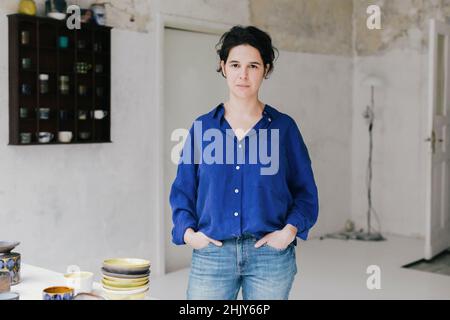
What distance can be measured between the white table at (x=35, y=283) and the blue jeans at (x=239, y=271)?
0.18 m

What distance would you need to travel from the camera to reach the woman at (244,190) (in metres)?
1.84

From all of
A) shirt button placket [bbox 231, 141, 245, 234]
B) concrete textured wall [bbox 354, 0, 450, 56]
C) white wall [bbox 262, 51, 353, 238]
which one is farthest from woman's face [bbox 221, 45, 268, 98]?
concrete textured wall [bbox 354, 0, 450, 56]

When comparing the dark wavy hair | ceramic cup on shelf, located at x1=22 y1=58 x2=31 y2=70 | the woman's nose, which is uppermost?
ceramic cup on shelf, located at x1=22 y1=58 x2=31 y2=70

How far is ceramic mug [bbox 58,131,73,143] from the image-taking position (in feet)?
13.0

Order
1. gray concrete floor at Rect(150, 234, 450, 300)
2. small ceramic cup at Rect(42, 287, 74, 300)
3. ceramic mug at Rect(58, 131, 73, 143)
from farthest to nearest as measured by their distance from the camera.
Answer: gray concrete floor at Rect(150, 234, 450, 300), ceramic mug at Rect(58, 131, 73, 143), small ceramic cup at Rect(42, 287, 74, 300)

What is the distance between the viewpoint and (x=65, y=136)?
13.1ft

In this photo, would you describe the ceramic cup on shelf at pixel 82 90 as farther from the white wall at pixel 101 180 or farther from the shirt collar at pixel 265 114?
the shirt collar at pixel 265 114

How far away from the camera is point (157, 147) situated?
4707 millimetres

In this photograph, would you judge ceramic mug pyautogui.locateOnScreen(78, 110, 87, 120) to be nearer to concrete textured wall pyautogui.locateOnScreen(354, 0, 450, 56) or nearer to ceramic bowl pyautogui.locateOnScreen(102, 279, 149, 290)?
ceramic bowl pyautogui.locateOnScreen(102, 279, 149, 290)

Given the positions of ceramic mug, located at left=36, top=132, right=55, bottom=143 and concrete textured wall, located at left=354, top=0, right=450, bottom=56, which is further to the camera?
concrete textured wall, located at left=354, top=0, right=450, bottom=56

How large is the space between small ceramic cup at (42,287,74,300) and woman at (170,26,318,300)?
1.17 ft

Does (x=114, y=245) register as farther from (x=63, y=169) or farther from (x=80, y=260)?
(x=63, y=169)
